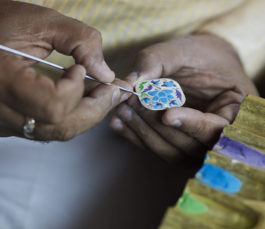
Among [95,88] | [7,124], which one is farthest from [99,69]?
[7,124]

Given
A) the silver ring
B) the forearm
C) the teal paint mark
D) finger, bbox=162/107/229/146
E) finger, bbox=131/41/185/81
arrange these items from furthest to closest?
the forearm
finger, bbox=131/41/185/81
finger, bbox=162/107/229/146
the silver ring
the teal paint mark

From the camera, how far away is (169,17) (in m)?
1.07

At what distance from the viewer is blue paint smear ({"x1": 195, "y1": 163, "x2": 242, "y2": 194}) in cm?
49

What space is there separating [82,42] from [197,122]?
29cm

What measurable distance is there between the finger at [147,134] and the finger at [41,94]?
328mm

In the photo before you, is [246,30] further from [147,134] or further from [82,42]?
[82,42]

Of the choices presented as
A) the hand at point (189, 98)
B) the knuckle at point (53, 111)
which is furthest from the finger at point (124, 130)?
the knuckle at point (53, 111)

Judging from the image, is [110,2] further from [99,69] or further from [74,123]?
[74,123]

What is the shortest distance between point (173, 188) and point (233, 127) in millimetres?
361

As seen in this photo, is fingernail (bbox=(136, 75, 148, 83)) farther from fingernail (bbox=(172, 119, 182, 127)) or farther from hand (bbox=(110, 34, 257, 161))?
fingernail (bbox=(172, 119, 182, 127))

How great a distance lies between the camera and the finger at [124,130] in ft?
2.96

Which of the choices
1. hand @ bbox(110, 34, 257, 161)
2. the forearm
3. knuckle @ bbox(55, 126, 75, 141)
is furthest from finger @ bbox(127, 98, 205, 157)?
the forearm

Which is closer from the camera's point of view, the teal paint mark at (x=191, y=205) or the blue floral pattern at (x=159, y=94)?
the teal paint mark at (x=191, y=205)

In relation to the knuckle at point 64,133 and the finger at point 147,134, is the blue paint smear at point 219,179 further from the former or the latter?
the finger at point 147,134
